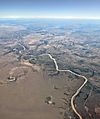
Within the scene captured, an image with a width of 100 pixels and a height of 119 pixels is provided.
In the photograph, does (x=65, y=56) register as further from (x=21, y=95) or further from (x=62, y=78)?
(x=21, y=95)

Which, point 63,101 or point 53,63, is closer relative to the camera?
point 63,101

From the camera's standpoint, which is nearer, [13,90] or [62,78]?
[13,90]

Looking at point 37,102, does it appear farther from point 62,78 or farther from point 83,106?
point 62,78

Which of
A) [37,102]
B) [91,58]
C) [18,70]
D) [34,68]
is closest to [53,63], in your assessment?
[34,68]

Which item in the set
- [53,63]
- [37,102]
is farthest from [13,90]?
[53,63]

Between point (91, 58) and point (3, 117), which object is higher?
point (3, 117)

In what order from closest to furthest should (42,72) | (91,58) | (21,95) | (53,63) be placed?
(21,95) → (42,72) → (53,63) → (91,58)

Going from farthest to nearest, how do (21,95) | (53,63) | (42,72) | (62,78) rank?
(53,63) → (42,72) → (62,78) → (21,95)

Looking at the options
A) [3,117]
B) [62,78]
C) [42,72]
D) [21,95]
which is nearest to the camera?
[3,117]

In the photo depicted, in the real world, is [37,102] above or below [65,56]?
above
